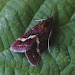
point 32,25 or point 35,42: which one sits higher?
point 32,25

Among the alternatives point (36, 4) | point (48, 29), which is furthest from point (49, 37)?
point (36, 4)

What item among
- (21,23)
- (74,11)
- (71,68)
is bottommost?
(71,68)

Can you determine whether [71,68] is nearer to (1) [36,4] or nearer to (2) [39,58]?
(2) [39,58]
